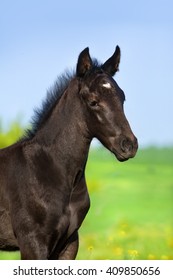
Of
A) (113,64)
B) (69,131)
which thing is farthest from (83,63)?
(69,131)

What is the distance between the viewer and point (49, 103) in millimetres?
6445

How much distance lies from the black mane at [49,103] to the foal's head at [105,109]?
15.6 inches

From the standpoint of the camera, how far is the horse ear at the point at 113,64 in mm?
6176

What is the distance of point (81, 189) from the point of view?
20.2 feet

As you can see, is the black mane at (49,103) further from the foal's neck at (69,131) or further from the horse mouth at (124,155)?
the horse mouth at (124,155)

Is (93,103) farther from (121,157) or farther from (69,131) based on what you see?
(121,157)

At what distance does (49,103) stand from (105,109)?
93 cm

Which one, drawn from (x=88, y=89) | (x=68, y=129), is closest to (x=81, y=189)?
(x=68, y=129)

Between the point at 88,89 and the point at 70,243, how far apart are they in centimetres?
168

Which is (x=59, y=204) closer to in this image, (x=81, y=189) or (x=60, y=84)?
(x=81, y=189)

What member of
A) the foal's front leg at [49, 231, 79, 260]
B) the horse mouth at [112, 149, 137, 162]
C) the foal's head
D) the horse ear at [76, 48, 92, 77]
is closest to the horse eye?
the foal's head

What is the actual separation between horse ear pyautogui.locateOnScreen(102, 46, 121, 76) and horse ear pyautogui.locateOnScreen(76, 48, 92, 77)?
0.63 ft

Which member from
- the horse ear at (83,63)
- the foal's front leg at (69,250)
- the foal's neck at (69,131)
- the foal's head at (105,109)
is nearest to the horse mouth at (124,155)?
the foal's head at (105,109)

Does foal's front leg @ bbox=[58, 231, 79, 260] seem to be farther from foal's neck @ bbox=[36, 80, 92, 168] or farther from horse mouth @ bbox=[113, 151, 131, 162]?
horse mouth @ bbox=[113, 151, 131, 162]
